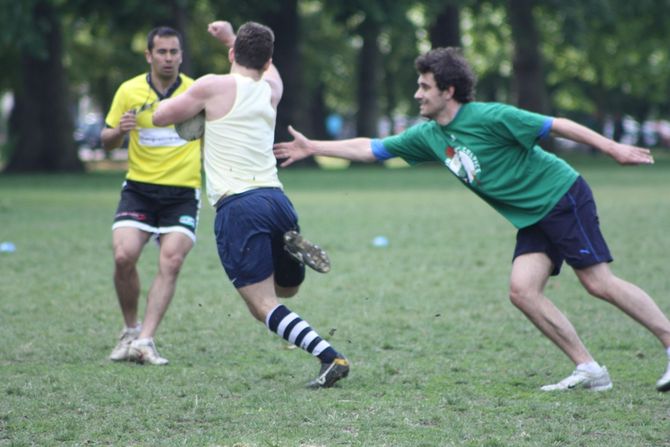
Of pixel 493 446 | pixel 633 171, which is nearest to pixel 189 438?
pixel 493 446

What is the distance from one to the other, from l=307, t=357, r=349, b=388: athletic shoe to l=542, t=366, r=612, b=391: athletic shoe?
1142 mm

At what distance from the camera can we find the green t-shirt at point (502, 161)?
6.75 metres

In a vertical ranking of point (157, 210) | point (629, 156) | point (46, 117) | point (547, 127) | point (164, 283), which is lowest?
point (46, 117)

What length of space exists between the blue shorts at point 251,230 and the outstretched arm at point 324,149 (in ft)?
0.86

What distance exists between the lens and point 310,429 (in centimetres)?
586

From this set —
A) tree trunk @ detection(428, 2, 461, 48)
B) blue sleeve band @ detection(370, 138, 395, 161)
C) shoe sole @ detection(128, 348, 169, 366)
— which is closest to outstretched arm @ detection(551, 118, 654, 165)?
blue sleeve band @ detection(370, 138, 395, 161)

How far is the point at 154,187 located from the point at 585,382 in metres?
3.19

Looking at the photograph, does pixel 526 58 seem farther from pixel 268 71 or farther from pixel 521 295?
pixel 521 295

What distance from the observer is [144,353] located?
307 inches

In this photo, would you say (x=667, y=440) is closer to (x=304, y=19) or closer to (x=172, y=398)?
(x=172, y=398)

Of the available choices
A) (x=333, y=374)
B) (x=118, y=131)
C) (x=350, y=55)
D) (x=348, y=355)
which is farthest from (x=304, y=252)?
(x=350, y=55)

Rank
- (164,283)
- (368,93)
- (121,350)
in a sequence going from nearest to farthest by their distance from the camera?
(121,350) → (164,283) → (368,93)

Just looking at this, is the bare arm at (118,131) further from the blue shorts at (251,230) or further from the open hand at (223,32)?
the blue shorts at (251,230)

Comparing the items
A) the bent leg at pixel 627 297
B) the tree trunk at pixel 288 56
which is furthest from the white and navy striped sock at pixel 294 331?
the tree trunk at pixel 288 56
